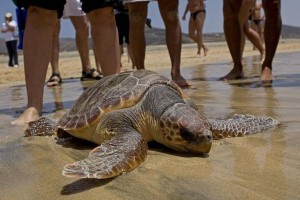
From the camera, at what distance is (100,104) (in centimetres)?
219

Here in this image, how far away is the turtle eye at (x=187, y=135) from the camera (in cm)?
185

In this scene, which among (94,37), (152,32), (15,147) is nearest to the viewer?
(15,147)

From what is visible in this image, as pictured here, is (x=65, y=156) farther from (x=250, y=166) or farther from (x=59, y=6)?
(x=59, y=6)

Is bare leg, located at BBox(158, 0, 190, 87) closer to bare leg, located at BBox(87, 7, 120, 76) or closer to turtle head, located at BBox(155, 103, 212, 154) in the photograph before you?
bare leg, located at BBox(87, 7, 120, 76)

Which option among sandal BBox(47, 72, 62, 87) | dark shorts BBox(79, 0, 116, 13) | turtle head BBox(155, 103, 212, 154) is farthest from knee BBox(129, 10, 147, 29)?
turtle head BBox(155, 103, 212, 154)

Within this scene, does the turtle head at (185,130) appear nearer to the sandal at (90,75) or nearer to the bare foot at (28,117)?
the bare foot at (28,117)

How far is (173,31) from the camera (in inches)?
184

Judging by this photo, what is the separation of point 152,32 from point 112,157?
175ft

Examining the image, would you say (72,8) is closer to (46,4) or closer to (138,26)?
(138,26)

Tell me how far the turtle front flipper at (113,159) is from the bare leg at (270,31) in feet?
10.3

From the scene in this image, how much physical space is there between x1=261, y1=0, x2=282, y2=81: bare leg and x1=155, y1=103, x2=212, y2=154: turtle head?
2.95 meters

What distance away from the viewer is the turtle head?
1.85 meters

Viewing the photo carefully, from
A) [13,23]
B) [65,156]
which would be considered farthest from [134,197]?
[13,23]

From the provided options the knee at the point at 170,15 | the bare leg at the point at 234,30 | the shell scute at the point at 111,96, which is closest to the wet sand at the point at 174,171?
the shell scute at the point at 111,96
